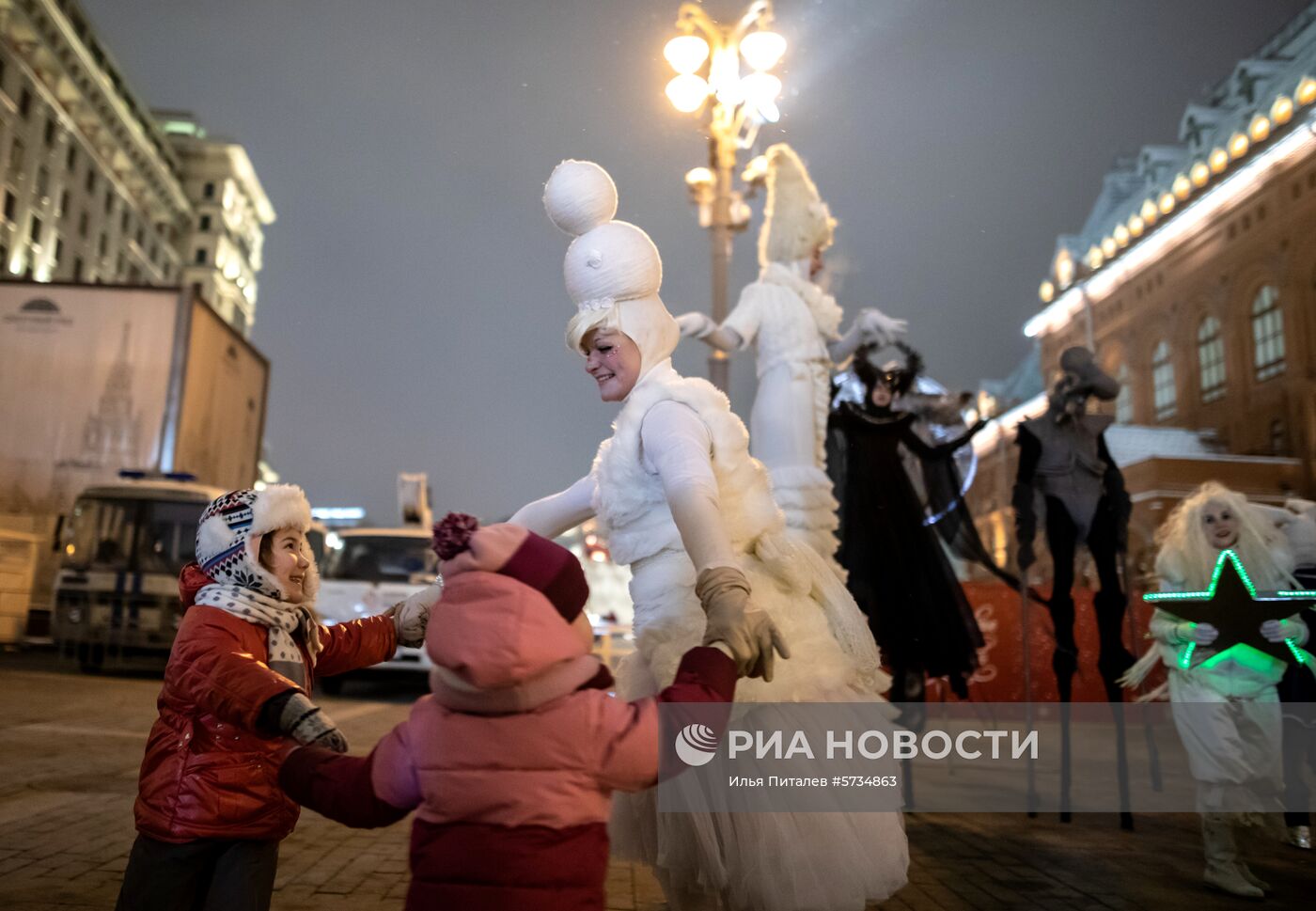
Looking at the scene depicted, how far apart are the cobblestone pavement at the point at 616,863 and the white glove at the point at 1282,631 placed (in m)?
1.02

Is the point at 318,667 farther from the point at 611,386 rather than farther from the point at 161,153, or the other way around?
the point at 161,153

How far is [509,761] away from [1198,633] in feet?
12.7

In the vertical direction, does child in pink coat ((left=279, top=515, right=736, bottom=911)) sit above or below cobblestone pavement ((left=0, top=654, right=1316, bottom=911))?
above

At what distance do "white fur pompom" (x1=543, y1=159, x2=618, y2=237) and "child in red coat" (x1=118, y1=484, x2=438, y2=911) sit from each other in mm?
1097

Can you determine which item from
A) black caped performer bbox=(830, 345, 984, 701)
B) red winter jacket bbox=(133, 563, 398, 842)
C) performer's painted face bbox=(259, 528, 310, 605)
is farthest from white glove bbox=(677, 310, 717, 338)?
red winter jacket bbox=(133, 563, 398, 842)

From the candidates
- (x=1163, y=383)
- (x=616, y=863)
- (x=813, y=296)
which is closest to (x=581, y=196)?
(x=813, y=296)

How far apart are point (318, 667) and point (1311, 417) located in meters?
34.4

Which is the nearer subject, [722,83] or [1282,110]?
[722,83]

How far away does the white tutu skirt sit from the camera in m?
2.22

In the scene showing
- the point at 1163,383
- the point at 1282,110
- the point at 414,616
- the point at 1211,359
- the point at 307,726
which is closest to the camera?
the point at 307,726

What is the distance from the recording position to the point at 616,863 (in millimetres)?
4387

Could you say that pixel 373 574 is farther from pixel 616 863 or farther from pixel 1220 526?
pixel 1220 526

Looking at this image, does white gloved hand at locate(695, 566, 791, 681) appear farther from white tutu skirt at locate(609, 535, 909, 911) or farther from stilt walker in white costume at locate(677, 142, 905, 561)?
stilt walker in white costume at locate(677, 142, 905, 561)

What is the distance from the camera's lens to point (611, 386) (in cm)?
271
